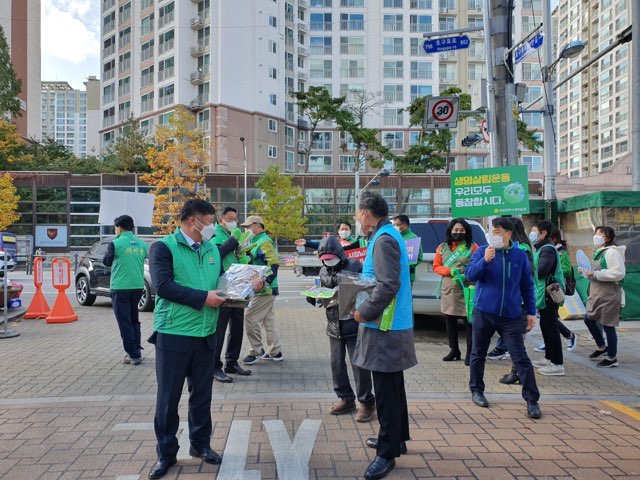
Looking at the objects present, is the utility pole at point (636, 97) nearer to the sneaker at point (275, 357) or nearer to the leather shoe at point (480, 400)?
the leather shoe at point (480, 400)

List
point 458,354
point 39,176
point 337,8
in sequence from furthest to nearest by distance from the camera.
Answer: point 337,8 → point 39,176 → point 458,354

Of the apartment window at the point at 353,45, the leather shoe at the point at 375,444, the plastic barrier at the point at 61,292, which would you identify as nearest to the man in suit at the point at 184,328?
the leather shoe at the point at 375,444

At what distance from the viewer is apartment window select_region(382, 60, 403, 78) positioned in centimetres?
6031

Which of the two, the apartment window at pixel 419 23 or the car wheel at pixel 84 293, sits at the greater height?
the apartment window at pixel 419 23

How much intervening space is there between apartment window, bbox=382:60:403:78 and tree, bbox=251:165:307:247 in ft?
84.9

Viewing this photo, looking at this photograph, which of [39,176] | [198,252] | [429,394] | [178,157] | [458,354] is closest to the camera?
[198,252]

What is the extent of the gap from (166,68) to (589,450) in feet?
168

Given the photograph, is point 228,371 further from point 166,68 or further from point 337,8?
point 337,8

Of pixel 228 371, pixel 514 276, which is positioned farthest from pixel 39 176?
pixel 514 276

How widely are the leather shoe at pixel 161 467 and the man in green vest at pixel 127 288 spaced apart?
3580 mm

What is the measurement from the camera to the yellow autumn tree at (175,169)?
3803cm

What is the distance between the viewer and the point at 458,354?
7422 mm

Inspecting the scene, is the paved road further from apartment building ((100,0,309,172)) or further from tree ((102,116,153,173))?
apartment building ((100,0,309,172))

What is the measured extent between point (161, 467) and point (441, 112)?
32.2 feet
